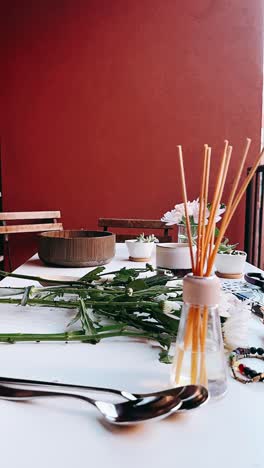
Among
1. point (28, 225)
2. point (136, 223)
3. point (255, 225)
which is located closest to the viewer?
point (136, 223)

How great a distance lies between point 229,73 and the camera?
2.48 m

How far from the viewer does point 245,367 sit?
44cm

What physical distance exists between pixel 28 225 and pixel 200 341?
1990mm

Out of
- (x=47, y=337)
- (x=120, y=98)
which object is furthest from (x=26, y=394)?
(x=120, y=98)

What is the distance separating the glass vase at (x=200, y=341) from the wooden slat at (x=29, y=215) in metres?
1.83

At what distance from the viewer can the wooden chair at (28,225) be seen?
2.03 metres

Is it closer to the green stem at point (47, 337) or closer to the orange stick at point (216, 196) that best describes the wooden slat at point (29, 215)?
the green stem at point (47, 337)

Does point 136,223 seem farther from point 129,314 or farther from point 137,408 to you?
point 137,408

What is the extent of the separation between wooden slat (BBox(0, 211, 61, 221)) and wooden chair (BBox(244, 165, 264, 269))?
4.15 ft

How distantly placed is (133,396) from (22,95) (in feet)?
8.69

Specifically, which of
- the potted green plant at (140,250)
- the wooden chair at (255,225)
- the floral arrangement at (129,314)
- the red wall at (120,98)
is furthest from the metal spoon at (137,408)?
the red wall at (120,98)

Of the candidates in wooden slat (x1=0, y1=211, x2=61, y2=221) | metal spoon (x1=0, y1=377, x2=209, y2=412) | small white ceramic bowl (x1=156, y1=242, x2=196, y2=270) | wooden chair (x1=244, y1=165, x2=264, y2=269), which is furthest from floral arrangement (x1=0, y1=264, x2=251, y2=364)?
wooden chair (x1=244, y1=165, x2=264, y2=269)

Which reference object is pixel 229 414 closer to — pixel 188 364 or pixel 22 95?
pixel 188 364

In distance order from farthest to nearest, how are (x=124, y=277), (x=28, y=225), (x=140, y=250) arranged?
(x=28, y=225)
(x=140, y=250)
(x=124, y=277)
